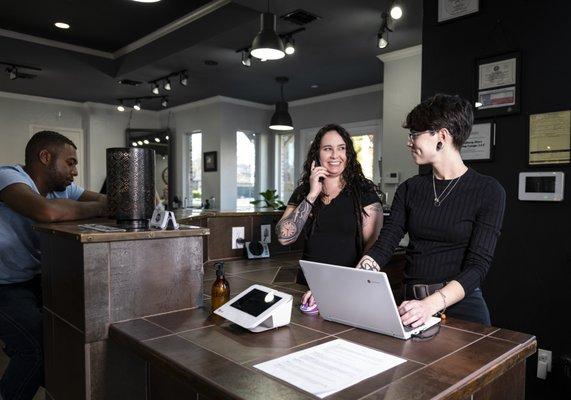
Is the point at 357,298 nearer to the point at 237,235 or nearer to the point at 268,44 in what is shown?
the point at 237,235

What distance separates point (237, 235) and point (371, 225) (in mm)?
1181

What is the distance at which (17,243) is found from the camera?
5.83ft

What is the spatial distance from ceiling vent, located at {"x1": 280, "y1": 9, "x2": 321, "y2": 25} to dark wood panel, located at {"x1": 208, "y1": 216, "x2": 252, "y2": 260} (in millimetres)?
1990

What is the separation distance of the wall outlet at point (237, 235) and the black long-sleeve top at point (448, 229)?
133 centimetres

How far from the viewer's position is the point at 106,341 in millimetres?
1348

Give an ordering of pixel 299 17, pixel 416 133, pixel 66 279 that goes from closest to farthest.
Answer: pixel 66 279 < pixel 416 133 < pixel 299 17

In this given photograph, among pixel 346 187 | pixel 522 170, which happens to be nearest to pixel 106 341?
pixel 346 187

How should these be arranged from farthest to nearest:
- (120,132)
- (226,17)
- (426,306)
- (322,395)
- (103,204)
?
(120,132)
(226,17)
(103,204)
(426,306)
(322,395)

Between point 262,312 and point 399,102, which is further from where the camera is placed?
point 399,102

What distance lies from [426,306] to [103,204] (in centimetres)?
131

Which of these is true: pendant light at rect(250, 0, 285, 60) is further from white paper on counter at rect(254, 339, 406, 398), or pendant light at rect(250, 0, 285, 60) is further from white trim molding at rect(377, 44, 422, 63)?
white paper on counter at rect(254, 339, 406, 398)

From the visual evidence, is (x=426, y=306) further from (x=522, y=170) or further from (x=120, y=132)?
(x=120, y=132)

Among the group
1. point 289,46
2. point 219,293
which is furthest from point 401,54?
point 219,293

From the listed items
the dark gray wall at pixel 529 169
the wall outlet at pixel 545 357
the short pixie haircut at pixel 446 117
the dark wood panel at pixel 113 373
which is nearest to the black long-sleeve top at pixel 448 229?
the short pixie haircut at pixel 446 117
